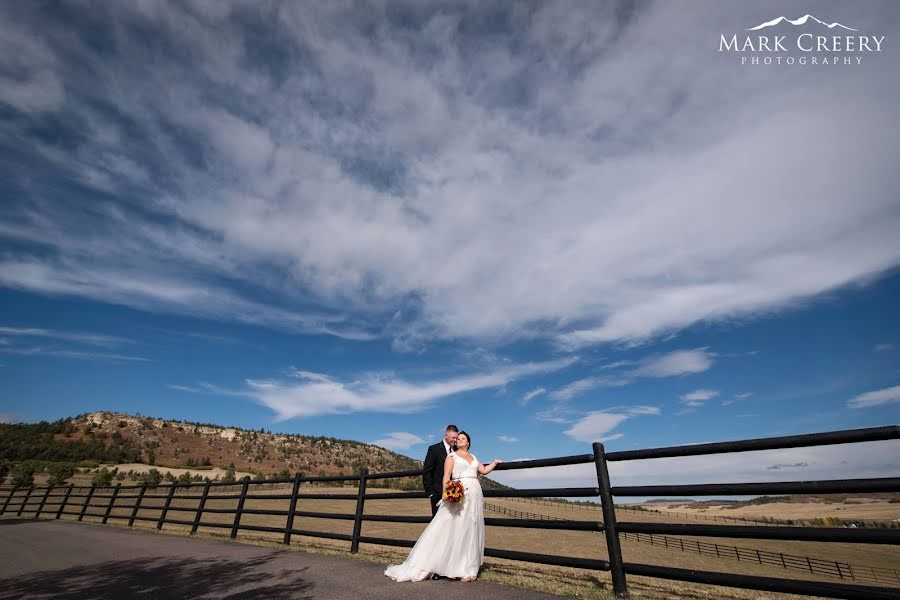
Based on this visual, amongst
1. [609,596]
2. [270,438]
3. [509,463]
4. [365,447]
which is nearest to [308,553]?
[509,463]

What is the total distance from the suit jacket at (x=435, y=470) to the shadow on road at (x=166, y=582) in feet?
A: 6.92

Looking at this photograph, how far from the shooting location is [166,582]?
5.55 metres

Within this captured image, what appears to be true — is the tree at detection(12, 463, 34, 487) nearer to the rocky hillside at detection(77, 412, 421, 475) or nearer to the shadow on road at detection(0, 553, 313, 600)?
the rocky hillside at detection(77, 412, 421, 475)

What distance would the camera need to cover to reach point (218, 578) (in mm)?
5684

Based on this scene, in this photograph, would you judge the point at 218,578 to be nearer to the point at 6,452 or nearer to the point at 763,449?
the point at 763,449

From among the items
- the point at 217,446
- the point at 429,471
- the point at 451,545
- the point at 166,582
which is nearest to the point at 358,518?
the point at 429,471

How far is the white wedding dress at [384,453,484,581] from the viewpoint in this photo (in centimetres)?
536

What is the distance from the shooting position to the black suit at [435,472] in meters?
6.80

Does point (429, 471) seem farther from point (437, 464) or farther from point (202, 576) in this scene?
point (202, 576)

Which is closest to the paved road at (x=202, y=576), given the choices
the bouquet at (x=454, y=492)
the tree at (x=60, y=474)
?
the bouquet at (x=454, y=492)

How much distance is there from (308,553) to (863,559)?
244 ft

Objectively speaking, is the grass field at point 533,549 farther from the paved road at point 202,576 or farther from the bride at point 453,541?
the paved road at point 202,576

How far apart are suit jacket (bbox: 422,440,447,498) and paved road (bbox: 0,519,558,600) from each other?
1.30 m

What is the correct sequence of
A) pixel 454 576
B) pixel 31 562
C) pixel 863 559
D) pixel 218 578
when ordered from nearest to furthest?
1. pixel 454 576
2. pixel 218 578
3. pixel 31 562
4. pixel 863 559
